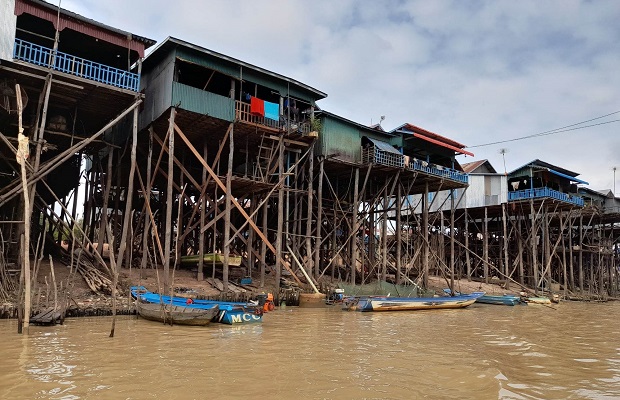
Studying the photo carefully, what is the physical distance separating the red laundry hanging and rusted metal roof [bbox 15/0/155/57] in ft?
15.7

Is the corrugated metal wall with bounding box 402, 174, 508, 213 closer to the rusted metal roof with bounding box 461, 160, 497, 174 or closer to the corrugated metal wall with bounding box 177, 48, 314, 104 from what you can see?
the rusted metal roof with bounding box 461, 160, 497, 174

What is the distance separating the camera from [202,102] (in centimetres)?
1925

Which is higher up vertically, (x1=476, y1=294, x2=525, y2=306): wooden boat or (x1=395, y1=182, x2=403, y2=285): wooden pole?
(x1=395, y1=182, x2=403, y2=285): wooden pole

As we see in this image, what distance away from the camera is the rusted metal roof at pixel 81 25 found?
1549cm

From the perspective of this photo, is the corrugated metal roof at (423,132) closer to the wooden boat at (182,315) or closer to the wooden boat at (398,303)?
the wooden boat at (398,303)

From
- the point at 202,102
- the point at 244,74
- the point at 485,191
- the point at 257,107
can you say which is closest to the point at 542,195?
the point at 485,191

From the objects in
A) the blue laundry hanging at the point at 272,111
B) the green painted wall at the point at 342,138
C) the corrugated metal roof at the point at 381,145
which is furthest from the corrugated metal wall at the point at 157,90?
the corrugated metal roof at the point at 381,145

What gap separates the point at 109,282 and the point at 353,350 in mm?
9674

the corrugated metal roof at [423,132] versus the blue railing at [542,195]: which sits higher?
the corrugated metal roof at [423,132]

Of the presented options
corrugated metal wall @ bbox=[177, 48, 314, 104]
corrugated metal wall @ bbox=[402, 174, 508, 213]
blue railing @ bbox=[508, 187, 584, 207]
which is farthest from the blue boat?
blue railing @ bbox=[508, 187, 584, 207]

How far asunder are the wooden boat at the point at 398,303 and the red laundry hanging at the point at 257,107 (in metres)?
8.95

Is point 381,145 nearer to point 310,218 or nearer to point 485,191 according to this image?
point 310,218

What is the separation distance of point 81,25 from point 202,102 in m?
5.03

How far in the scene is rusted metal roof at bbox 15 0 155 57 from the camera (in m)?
15.5
